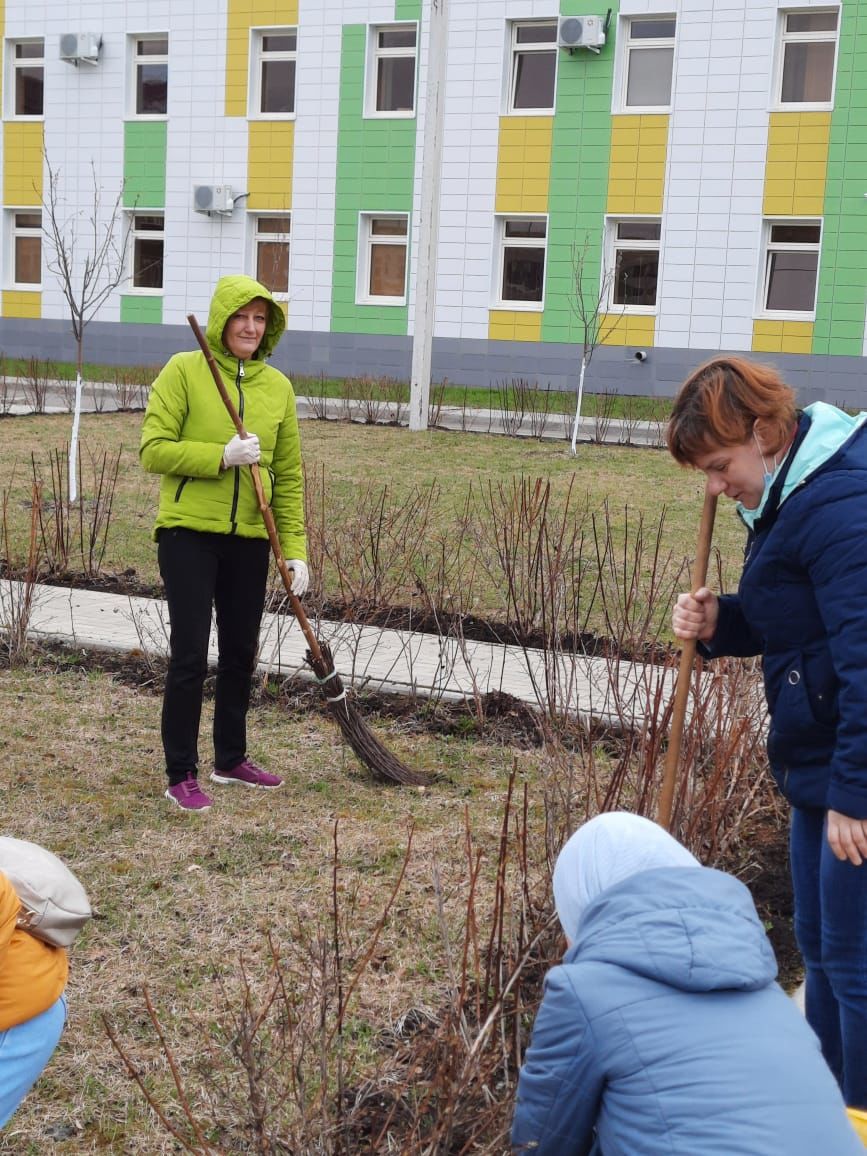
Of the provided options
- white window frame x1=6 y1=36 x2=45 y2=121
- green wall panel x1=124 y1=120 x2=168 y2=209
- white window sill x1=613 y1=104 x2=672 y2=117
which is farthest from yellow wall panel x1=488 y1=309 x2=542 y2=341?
white window frame x1=6 y1=36 x2=45 y2=121

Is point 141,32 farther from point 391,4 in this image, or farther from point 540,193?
point 540,193

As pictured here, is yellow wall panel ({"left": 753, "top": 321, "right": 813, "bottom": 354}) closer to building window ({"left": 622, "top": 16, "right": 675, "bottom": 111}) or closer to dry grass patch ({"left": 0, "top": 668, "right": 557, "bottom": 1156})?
building window ({"left": 622, "top": 16, "right": 675, "bottom": 111})

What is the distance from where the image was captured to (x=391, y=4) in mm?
22938

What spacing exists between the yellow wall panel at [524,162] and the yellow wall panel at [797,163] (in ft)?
11.8

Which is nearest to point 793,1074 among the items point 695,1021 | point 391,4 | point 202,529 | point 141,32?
point 695,1021

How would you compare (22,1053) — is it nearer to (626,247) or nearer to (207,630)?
(207,630)

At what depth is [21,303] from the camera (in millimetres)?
26578

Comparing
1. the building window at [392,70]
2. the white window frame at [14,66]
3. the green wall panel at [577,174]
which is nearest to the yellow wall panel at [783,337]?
the green wall panel at [577,174]

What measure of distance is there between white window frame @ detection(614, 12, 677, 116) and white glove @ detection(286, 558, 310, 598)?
18.8 m

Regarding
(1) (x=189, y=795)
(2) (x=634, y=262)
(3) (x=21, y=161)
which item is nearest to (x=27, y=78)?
(3) (x=21, y=161)

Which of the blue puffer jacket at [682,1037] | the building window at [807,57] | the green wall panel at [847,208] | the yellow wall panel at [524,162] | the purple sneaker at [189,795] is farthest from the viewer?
the yellow wall panel at [524,162]

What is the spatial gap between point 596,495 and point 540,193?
41.1 ft

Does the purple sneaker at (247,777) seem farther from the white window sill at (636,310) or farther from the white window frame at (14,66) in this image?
the white window frame at (14,66)

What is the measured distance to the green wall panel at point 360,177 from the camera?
23.2 m
